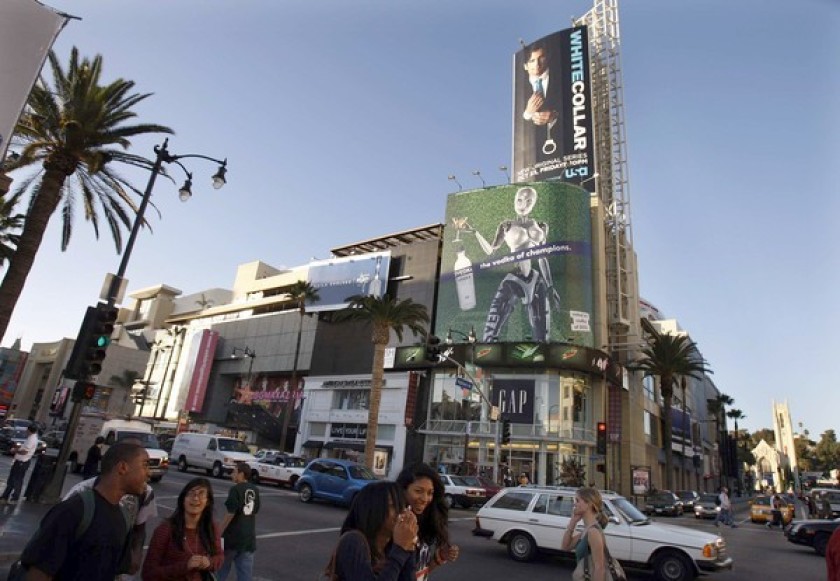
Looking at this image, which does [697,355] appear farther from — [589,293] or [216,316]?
[216,316]

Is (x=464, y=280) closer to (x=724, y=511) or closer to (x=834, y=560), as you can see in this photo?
(x=724, y=511)

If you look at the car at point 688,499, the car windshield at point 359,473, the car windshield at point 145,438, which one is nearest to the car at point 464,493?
the car windshield at point 359,473

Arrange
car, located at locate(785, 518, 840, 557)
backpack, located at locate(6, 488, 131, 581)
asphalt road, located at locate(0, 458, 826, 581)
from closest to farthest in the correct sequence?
backpack, located at locate(6, 488, 131, 581)
asphalt road, located at locate(0, 458, 826, 581)
car, located at locate(785, 518, 840, 557)

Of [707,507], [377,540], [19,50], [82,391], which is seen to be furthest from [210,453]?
[707,507]

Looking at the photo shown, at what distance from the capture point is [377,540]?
10.5 ft

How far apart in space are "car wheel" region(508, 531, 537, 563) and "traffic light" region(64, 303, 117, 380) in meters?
10.0

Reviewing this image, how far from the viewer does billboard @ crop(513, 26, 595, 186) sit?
5519cm

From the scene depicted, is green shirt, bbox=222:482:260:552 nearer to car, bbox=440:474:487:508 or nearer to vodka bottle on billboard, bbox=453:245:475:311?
car, bbox=440:474:487:508

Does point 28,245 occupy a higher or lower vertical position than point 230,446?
higher

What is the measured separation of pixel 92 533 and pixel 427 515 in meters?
2.26

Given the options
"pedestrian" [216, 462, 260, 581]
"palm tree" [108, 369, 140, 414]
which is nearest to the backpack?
"pedestrian" [216, 462, 260, 581]

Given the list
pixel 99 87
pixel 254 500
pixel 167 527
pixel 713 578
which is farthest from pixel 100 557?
pixel 99 87

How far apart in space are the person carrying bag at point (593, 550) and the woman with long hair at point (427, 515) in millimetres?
1487

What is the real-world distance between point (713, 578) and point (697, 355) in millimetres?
80252
